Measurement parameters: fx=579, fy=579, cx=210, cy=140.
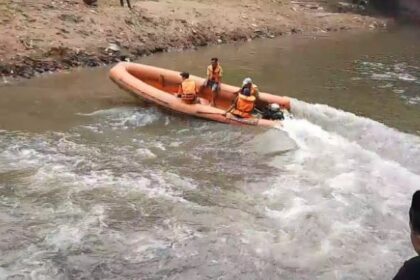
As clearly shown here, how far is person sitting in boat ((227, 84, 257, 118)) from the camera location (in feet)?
38.9

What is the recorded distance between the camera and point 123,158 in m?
9.93

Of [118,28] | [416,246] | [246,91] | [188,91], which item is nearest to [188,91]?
[188,91]

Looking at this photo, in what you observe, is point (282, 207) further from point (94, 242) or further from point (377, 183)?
point (94, 242)

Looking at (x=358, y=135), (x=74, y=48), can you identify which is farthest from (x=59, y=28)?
(x=358, y=135)

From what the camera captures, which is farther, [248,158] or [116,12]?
[116,12]

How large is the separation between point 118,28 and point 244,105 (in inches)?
Result: 316

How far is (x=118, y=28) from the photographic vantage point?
18438 millimetres

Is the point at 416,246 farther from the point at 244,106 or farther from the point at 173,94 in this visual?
the point at 173,94

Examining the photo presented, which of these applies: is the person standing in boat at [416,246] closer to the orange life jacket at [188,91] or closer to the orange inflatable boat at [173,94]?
Result: the orange inflatable boat at [173,94]

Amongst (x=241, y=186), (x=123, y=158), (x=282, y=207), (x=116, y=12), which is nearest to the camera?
(x=282, y=207)

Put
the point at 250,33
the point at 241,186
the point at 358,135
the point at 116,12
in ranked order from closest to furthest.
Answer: the point at 241,186 → the point at 358,135 → the point at 116,12 → the point at 250,33

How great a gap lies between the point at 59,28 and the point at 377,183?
11.2m

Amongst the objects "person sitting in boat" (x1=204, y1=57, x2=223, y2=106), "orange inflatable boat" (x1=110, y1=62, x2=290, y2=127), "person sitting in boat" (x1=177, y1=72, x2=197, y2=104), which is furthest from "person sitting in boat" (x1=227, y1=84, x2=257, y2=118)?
"person sitting in boat" (x1=204, y1=57, x2=223, y2=106)

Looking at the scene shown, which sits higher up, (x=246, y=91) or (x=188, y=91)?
(x=246, y=91)
